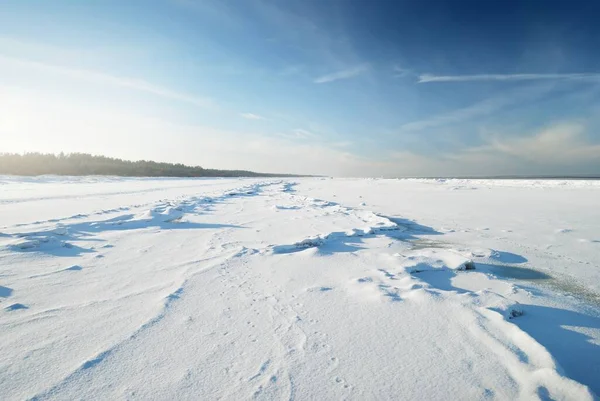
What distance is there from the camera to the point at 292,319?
1.89 m

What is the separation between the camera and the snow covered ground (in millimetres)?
1320

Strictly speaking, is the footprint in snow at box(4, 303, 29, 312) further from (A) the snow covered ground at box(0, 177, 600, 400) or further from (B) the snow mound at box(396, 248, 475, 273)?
(B) the snow mound at box(396, 248, 475, 273)

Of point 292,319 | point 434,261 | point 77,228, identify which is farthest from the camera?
point 77,228

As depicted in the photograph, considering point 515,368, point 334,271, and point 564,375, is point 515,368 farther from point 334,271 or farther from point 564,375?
point 334,271

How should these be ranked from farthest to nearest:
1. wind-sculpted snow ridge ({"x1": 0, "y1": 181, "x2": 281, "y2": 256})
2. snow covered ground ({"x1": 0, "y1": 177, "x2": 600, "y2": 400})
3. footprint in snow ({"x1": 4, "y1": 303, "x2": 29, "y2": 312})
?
wind-sculpted snow ridge ({"x1": 0, "y1": 181, "x2": 281, "y2": 256}) → footprint in snow ({"x1": 4, "y1": 303, "x2": 29, "y2": 312}) → snow covered ground ({"x1": 0, "y1": 177, "x2": 600, "y2": 400})

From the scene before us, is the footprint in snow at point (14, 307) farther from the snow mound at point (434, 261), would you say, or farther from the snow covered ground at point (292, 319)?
the snow mound at point (434, 261)

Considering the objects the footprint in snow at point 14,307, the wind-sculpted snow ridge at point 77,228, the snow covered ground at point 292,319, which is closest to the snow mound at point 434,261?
the snow covered ground at point 292,319

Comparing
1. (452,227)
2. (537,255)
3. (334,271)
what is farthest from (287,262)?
(452,227)

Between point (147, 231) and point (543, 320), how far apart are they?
479 cm

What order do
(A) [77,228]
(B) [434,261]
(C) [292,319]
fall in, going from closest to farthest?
(C) [292,319]
(B) [434,261]
(A) [77,228]

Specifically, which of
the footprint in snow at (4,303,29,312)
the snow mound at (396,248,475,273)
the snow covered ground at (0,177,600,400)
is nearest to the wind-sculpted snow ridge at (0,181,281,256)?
the snow covered ground at (0,177,600,400)

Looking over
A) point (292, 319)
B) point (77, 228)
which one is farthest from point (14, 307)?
point (77, 228)

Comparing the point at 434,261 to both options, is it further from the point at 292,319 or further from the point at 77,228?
the point at 77,228

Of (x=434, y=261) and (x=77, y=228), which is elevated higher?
(x=434, y=261)
